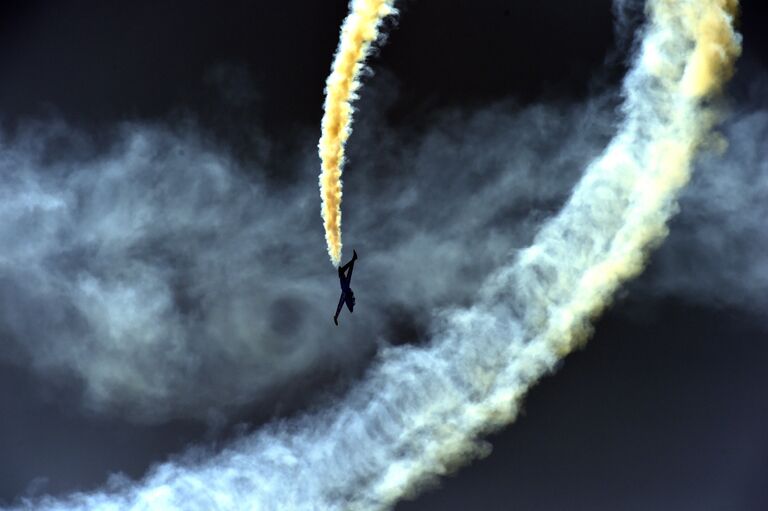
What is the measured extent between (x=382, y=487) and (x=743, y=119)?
2729 centimetres

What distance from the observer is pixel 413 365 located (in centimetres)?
6222

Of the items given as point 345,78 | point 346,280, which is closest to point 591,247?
point 346,280

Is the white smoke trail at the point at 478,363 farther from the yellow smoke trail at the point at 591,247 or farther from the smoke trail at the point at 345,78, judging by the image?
the smoke trail at the point at 345,78

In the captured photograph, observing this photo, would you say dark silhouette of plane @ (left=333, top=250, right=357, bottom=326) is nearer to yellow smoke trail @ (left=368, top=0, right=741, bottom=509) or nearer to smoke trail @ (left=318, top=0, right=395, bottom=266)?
smoke trail @ (left=318, top=0, right=395, bottom=266)

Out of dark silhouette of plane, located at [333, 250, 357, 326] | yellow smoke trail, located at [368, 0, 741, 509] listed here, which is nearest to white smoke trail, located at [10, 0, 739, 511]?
yellow smoke trail, located at [368, 0, 741, 509]

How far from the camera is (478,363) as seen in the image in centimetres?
6088

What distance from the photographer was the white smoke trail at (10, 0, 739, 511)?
58.8 meters

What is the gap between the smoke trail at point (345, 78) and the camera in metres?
52.9

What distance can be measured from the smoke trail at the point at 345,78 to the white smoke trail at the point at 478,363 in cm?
1327

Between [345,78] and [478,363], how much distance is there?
56.5 feet

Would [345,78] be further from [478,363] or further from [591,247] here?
[478,363]

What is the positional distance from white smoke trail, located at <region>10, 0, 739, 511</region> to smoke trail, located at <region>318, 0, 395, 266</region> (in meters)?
13.3

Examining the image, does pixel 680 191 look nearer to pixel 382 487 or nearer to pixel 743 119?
pixel 743 119

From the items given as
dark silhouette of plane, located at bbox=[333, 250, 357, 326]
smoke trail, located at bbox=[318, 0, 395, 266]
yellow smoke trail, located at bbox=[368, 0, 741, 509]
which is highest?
smoke trail, located at bbox=[318, 0, 395, 266]
